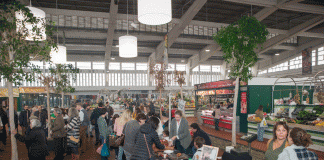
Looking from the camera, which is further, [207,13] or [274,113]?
[207,13]

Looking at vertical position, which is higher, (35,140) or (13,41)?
(13,41)

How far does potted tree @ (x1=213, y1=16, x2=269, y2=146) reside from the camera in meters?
6.25

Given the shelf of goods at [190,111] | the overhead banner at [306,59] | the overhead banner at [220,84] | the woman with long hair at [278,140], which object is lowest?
the shelf of goods at [190,111]

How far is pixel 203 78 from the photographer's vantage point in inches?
1118

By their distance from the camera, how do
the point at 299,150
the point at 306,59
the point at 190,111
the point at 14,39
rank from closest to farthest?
the point at 299,150 → the point at 14,39 → the point at 190,111 → the point at 306,59

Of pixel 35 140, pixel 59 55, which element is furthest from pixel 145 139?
pixel 59 55

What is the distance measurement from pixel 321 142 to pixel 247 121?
317 centimetres

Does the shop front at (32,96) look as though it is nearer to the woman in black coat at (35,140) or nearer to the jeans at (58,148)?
the jeans at (58,148)

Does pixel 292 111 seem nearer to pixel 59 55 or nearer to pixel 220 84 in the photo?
pixel 220 84

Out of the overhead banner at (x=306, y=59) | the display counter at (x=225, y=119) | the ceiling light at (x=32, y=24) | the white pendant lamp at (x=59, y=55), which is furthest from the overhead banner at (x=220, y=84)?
the overhead banner at (x=306, y=59)

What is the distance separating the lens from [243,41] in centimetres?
645

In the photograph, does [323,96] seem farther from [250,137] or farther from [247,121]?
[250,137]

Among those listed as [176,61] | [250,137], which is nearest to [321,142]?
[250,137]

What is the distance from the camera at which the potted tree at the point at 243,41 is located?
20.5 feet
